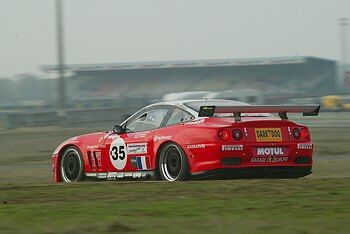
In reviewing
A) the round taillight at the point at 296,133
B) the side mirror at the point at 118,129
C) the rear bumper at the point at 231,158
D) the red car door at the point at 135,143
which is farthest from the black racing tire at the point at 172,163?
the round taillight at the point at 296,133

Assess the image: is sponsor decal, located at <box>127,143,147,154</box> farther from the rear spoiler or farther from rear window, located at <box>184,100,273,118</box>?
the rear spoiler

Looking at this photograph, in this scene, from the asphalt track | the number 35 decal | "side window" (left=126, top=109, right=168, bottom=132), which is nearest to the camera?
"side window" (left=126, top=109, right=168, bottom=132)

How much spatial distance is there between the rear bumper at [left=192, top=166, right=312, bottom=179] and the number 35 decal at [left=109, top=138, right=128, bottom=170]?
1.47 m

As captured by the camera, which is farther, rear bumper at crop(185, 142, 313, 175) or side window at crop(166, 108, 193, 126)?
side window at crop(166, 108, 193, 126)

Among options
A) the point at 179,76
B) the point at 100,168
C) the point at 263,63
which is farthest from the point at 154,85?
the point at 100,168

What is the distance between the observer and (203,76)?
8569cm

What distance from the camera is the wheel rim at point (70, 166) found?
11430 mm

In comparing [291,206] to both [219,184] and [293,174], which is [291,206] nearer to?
[219,184]

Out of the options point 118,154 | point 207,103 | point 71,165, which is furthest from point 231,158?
point 71,165

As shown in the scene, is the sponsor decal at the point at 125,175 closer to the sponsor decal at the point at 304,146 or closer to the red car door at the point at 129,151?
the red car door at the point at 129,151

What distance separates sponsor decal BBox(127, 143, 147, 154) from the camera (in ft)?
33.9

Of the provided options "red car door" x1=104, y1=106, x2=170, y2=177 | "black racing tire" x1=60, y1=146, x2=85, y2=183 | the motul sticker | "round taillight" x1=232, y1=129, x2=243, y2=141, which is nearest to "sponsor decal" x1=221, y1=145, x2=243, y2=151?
"round taillight" x1=232, y1=129, x2=243, y2=141

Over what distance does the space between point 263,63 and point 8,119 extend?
46.9m

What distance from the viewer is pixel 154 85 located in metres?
87.7
